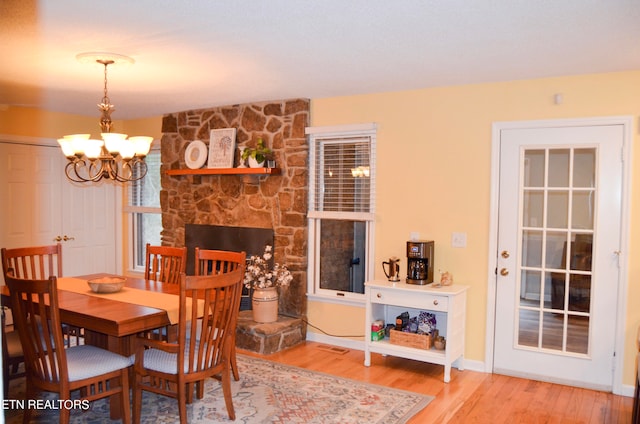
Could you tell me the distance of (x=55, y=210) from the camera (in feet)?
19.8

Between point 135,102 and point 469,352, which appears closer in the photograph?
point 469,352

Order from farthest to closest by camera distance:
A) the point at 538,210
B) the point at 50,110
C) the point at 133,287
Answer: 1. the point at 50,110
2. the point at 538,210
3. the point at 133,287

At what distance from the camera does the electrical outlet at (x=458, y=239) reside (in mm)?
4229

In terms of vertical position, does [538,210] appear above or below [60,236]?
above

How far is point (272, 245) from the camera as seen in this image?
16.8 ft

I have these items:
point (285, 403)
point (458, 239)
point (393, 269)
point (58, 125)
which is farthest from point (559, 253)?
point (58, 125)

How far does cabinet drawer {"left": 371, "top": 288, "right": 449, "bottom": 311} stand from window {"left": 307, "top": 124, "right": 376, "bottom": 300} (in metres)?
0.48

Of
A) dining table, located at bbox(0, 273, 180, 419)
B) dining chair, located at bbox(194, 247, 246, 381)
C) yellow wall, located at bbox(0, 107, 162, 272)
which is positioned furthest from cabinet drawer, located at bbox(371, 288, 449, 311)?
yellow wall, located at bbox(0, 107, 162, 272)

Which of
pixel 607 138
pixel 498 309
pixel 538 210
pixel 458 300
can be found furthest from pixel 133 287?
pixel 607 138

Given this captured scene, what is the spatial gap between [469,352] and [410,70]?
2.30 meters

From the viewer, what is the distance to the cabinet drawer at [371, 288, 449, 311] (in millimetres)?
3969

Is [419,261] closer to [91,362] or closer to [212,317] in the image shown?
[212,317]

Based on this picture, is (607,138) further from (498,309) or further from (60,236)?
(60,236)

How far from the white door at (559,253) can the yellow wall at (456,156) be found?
0.13m
